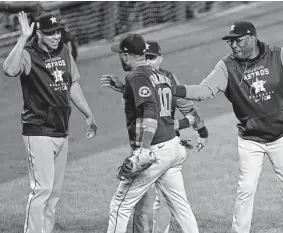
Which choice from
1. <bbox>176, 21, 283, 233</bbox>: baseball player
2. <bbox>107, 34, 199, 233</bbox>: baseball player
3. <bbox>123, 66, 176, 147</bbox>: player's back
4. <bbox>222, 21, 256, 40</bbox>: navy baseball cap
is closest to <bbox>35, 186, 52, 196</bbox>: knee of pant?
<bbox>107, 34, 199, 233</bbox>: baseball player

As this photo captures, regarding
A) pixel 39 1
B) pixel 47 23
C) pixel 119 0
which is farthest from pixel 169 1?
pixel 47 23

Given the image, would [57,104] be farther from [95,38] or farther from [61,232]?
[95,38]

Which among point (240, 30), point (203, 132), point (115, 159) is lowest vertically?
point (115, 159)

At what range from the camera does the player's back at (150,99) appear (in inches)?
236

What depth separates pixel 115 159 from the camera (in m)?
10.7

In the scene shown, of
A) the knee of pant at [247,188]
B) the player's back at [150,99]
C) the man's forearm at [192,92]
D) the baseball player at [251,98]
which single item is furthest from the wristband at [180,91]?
the knee of pant at [247,188]

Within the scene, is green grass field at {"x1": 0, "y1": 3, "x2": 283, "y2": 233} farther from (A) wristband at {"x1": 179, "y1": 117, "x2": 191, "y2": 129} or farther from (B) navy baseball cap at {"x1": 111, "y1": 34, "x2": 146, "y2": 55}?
(B) navy baseball cap at {"x1": 111, "y1": 34, "x2": 146, "y2": 55}

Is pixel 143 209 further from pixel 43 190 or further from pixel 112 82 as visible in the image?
pixel 112 82

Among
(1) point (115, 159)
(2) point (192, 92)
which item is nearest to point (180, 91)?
(2) point (192, 92)

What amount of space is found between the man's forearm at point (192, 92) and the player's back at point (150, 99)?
7.5 inches

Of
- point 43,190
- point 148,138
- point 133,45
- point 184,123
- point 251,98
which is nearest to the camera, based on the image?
point 148,138

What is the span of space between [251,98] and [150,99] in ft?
3.76

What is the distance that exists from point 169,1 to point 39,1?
4788mm

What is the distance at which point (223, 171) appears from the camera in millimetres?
10023
